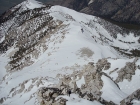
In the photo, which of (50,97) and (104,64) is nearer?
(50,97)

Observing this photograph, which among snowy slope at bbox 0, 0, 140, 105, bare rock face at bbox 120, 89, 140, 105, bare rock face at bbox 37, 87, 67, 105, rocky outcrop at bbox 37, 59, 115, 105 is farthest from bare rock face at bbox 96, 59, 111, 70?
bare rock face at bbox 37, 87, 67, 105

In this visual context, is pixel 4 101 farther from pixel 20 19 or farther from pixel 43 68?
pixel 20 19

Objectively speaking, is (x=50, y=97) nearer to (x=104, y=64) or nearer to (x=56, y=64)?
(x=104, y=64)

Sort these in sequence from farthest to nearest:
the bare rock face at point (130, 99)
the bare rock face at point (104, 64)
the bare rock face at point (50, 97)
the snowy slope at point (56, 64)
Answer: the bare rock face at point (104, 64) < the snowy slope at point (56, 64) < the bare rock face at point (130, 99) < the bare rock face at point (50, 97)

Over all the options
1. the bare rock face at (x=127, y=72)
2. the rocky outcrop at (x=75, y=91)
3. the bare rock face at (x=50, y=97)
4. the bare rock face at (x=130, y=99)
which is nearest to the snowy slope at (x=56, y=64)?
the bare rock face at (x=127, y=72)

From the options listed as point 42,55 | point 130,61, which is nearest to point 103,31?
point 42,55

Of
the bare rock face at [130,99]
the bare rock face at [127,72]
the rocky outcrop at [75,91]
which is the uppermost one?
the rocky outcrop at [75,91]

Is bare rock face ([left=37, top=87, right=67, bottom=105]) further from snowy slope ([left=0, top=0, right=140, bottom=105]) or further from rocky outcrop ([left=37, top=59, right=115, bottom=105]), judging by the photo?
snowy slope ([left=0, top=0, right=140, bottom=105])

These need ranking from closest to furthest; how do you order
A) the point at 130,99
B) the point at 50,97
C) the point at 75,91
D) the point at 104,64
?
the point at 50,97 < the point at 130,99 < the point at 75,91 < the point at 104,64

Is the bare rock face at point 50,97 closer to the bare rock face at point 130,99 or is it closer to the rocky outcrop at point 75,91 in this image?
the rocky outcrop at point 75,91

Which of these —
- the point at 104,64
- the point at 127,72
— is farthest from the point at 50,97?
the point at 104,64

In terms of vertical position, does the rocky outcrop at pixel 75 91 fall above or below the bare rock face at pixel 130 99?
above

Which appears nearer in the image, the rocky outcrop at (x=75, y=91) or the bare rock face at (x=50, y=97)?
the bare rock face at (x=50, y=97)
